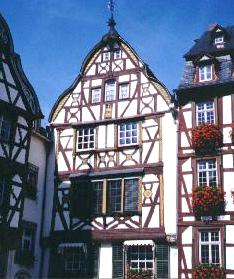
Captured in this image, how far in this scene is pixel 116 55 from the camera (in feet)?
79.9

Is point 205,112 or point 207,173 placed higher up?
point 205,112

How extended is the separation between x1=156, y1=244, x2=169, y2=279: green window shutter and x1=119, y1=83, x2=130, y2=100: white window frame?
7.71m

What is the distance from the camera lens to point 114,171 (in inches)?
877

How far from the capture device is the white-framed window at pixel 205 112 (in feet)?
69.6

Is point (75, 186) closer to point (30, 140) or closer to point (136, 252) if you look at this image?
point (30, 140)

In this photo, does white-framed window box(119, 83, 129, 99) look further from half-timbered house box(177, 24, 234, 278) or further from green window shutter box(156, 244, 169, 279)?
green window shutter box(156, 244, 169, 279)

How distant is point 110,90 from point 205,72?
5000mm

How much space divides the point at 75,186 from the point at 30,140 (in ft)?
10.5

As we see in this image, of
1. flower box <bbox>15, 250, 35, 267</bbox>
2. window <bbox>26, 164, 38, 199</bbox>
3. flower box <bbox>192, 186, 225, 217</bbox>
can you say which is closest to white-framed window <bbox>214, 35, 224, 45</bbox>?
flower box <bbox>192, 186, 225, 217</bbox>

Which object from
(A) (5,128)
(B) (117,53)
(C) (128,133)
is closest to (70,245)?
(C) (128,133)

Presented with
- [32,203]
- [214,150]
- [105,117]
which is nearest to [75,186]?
[32,203]

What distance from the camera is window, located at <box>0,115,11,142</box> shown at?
20.7 m

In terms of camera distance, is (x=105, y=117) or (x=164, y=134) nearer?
(x=164, y=134)

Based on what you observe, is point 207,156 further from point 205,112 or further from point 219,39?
point 219,39
